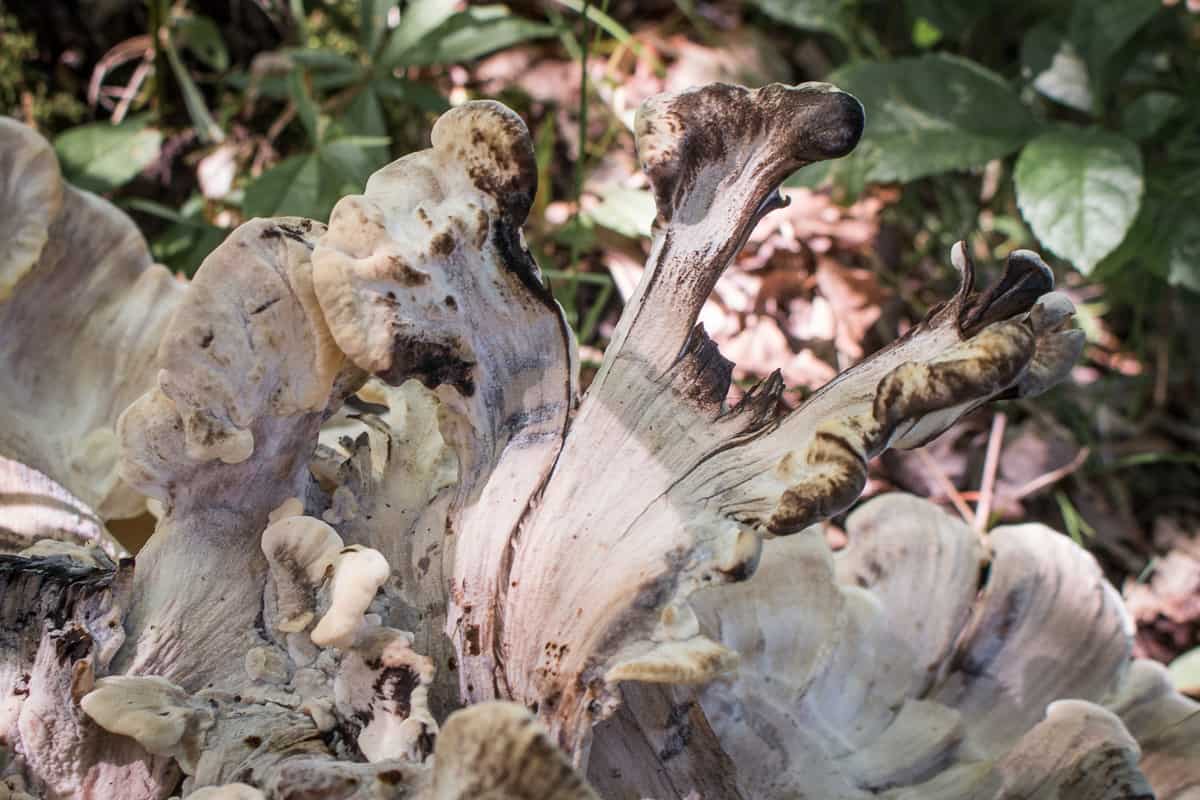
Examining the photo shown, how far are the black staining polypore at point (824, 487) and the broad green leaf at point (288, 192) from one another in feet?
5.69

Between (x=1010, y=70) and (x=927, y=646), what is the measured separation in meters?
2.68

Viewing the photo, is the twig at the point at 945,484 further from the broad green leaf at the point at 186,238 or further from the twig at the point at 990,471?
the broad green leaf at the point at 186,238

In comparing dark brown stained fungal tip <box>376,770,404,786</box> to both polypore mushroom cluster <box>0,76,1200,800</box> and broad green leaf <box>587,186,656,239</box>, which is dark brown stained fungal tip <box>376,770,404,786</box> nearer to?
polypore mushroom cluster <box>0,76,1200,800</box>

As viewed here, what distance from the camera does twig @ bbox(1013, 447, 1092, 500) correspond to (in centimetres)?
310

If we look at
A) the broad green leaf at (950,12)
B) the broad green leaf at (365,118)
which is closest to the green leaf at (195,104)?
the broad green leaf at (365,118)

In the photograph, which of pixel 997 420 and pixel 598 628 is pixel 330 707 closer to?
pixel 598 628

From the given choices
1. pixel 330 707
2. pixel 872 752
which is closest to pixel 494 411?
pixel 330 707

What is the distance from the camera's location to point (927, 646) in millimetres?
1931

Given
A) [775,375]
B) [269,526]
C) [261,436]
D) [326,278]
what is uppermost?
[326,278]

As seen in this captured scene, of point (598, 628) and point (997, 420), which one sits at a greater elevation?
point (598, 628)

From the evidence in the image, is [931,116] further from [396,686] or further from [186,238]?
[396,686]

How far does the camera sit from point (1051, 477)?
314cm

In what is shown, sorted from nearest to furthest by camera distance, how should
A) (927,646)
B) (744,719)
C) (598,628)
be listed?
(598,628)
(744,719)
(927,646)

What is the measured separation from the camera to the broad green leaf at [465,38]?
287 cm
